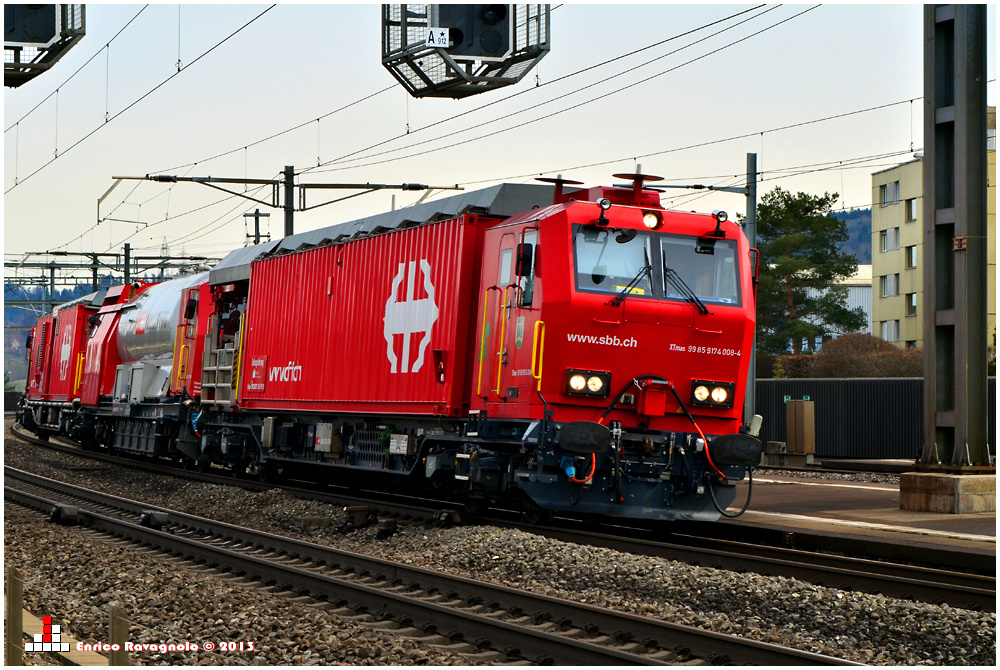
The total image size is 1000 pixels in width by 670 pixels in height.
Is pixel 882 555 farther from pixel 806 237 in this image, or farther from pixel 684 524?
pixel 806 237

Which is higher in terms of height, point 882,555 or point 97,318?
point 97,318

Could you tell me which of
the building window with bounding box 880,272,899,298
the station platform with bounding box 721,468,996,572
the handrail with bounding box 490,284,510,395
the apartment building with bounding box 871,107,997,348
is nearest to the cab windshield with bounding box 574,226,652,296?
the handrail with bounding box 490,284,510,395

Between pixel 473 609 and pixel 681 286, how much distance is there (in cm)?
477

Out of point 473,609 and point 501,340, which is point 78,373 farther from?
point 473,609

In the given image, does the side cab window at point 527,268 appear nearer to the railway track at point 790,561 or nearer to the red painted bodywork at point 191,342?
the railway track at point 790,561

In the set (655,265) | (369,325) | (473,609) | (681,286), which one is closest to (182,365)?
(369,325)

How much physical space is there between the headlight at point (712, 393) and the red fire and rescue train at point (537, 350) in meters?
0.02

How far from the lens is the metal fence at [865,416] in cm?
2730

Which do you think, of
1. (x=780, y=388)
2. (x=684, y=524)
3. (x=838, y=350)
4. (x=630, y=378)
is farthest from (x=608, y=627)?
(x=838, y=350)

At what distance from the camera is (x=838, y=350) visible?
45812mm

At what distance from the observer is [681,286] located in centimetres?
1209

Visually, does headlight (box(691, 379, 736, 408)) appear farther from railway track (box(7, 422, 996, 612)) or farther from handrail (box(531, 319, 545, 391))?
handrail (box(531, 319, 545, 391))

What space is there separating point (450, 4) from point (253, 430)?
980 cm

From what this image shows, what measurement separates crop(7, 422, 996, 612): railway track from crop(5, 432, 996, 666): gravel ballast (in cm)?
67
